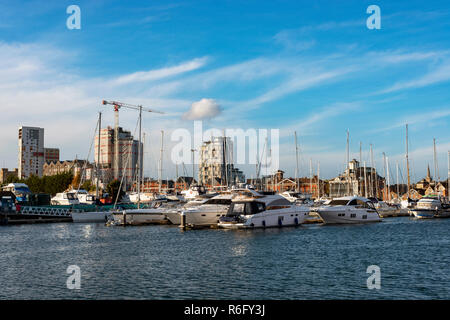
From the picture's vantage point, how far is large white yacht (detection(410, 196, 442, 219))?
86.3 metres

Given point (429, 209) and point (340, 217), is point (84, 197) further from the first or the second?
point (429, 209)

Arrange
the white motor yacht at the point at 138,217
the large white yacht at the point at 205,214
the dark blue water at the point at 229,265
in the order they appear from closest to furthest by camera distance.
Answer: the dark blue water at the point at 229,265, the large white yacht at the point at 205,214, the white motor yacht at the point at 138,217

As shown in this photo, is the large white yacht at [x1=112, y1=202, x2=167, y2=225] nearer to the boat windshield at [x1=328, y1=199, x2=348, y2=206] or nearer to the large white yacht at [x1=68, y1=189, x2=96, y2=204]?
the boat windshield at [x1=328, y1=199, x2=348, y2=206]

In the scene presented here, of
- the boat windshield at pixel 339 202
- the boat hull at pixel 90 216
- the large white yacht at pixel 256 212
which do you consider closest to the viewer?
the large white yacht at pixel 256 212

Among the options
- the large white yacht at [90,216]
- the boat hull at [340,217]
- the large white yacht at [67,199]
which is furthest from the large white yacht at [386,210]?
the large white yacht at [67,199]

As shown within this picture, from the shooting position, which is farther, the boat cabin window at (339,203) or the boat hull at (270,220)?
the boat cabin window at (339,203)

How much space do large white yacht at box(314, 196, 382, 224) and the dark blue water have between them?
39.4 feet

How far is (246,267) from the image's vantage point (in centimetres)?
3350

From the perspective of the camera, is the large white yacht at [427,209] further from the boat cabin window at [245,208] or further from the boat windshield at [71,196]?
the boat windshield at [71,196]

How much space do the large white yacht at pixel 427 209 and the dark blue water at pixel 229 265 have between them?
108ft

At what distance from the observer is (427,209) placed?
8612 cm

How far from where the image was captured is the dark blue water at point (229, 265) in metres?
25.9
